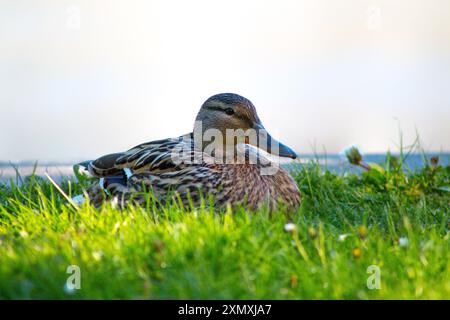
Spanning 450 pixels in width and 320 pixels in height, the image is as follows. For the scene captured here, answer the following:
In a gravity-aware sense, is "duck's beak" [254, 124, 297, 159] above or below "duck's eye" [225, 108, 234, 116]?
below

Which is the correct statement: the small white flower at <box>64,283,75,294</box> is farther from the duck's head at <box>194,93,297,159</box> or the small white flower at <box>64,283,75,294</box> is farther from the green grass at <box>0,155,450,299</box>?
the duck's head at <box>194,93,297,159</box>

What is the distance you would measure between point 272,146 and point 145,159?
0.95 meters

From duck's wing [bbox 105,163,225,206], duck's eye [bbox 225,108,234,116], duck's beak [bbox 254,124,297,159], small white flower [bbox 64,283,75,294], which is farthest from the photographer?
duck's eye [bbox 225,108,234,116]

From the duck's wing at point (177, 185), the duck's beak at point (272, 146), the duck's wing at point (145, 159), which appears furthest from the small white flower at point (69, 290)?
the duck's beak at point (272, 146)

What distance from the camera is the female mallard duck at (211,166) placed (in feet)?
18.0

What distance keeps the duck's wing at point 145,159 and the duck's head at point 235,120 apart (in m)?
0.27

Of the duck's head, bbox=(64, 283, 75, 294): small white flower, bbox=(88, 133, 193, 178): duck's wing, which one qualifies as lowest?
bbox=(64, 283, 75, 294): small white flower

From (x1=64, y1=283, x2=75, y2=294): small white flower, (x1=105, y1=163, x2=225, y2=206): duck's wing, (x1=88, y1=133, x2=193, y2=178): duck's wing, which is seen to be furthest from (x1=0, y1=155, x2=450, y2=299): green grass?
(x1=88, y1=133, x2=193, y2=178): duck's wing

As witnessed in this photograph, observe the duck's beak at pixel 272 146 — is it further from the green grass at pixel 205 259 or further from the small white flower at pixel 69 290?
the small white flower at pixel 69 290

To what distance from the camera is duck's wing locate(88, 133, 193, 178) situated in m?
5.67

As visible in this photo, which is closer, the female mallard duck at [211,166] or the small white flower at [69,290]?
the small white flower at [69,290]

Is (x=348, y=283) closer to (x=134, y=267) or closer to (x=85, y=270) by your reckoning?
(x=134, y=267)
